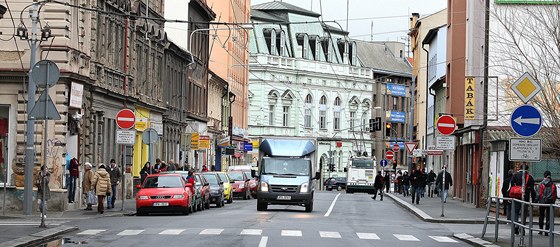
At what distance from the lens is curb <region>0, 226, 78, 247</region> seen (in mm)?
21391

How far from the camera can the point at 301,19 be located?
4843 inches

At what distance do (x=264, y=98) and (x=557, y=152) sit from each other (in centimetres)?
8452

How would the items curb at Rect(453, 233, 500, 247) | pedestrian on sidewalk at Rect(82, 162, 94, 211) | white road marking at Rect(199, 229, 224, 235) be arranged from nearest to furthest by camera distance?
1. curb at Rect(453, 233, 500, 247)
2. white road marking at Rect(199, 229, 224, 235)
3. pedestrian on sidewalk at Rect(82, 162, 94, 211)

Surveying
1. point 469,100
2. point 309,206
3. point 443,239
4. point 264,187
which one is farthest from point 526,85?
point 469,100

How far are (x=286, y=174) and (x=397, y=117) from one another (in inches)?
4121

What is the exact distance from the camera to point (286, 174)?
4162cm

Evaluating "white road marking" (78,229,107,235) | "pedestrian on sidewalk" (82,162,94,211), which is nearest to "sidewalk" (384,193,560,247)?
"white road marking" (78,229,107,235)

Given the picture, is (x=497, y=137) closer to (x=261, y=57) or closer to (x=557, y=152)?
(x=557, y=152)

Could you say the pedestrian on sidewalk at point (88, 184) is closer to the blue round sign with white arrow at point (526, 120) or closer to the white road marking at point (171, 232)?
the white road marking at point (171, 232)

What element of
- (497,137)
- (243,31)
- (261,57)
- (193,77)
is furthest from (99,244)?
(261,57)

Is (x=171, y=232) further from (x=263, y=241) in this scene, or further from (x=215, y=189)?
(x=215, y=189)

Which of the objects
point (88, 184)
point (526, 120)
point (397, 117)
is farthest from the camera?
point (397, 117)

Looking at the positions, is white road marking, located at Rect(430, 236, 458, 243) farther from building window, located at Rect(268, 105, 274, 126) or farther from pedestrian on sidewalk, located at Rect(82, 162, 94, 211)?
building window, located at Rect(268, 105, 274, 126)

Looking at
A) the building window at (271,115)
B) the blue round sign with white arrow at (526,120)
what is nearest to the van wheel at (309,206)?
the blue round sign with white arrow at (526,120)
